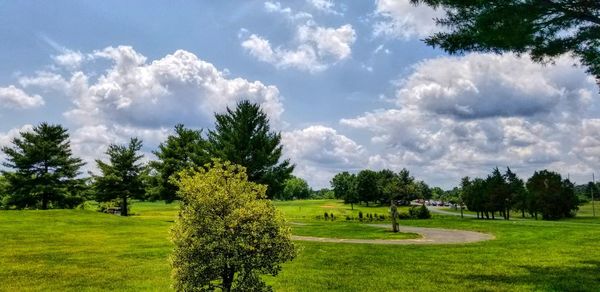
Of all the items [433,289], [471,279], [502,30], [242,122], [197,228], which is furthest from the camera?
[242,122]

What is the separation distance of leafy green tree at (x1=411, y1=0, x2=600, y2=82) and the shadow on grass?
715 cm

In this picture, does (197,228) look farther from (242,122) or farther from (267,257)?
(242,122)

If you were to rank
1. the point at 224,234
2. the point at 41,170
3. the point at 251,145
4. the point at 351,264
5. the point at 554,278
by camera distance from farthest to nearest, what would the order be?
the point at 41,170, the point at 251,145, the point at 351,264, the point at 554,278, the point at 224,234

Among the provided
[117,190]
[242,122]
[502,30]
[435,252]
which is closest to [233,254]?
[502,30]

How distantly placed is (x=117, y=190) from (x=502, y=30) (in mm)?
62946

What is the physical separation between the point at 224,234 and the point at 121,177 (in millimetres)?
61117

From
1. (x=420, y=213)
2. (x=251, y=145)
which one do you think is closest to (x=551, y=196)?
(x=420, y=213)

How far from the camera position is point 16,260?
22.2m

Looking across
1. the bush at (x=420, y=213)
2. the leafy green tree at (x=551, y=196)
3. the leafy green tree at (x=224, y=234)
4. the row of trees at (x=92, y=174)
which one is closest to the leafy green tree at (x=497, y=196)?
the leafy green tree at (x=551, y=196)

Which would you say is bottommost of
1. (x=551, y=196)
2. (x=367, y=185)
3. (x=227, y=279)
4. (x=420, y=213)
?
(x=227, y=279)

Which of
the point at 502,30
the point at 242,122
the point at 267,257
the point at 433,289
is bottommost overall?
the point at 433,289

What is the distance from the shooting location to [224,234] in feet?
33.2

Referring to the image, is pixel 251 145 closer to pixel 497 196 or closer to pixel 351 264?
pixel 351 264

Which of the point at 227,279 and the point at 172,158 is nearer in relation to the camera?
the point at 227,279
